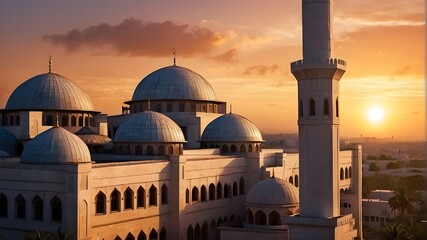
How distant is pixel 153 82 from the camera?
4850cm

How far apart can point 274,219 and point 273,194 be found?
1389 millimetres

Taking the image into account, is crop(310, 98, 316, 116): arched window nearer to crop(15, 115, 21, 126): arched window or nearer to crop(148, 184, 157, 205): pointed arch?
crop(148, 184, 157, 205): pointed arch

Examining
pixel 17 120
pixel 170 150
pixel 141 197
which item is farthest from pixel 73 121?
pixel 141 197

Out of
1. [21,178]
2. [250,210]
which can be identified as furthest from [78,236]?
[250,210]

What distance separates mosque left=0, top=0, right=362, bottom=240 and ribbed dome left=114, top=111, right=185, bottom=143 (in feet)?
0.22

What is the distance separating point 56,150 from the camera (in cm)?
2911

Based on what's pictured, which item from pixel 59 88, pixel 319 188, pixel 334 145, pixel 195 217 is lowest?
pixel 195 217

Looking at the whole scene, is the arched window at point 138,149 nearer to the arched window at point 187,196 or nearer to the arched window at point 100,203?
the arched window at point 187,196

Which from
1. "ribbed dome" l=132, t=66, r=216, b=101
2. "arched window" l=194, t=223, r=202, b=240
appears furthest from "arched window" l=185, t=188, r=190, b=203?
"ribbed dome" l=132, t=66, r=216, b=101

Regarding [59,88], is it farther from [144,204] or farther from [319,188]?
[319,188]

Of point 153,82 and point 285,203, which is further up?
point 153,82

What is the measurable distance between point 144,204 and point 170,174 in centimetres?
258

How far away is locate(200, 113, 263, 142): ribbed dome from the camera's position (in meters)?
42.1

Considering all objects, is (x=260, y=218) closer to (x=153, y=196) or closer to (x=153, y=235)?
(x=153, y=235)
